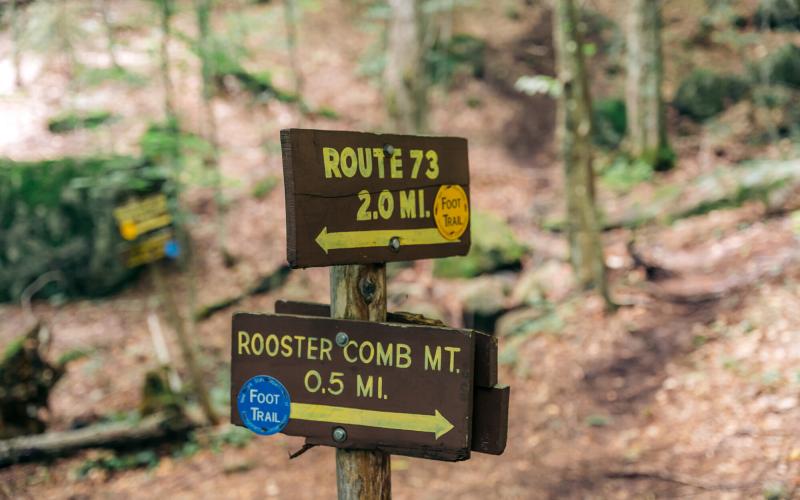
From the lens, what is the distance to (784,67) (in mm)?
12711

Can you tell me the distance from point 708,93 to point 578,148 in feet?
28.8

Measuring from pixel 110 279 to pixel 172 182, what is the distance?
4.10 metres

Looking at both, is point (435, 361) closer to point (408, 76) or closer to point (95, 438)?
point (95, 438)

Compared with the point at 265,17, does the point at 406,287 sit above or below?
below

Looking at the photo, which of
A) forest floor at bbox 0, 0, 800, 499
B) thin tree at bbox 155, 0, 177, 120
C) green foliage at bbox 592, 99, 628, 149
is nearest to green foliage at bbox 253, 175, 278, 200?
forest floor at bbox 0, 0, 800, 499

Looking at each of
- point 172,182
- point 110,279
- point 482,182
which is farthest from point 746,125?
point 110,279

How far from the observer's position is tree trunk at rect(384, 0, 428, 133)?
10.2 metres

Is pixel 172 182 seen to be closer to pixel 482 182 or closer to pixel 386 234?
pixel 386 234

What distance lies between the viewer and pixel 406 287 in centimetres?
937

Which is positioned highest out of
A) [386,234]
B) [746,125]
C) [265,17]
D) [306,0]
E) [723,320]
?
[306,0]

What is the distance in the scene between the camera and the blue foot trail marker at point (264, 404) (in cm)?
211

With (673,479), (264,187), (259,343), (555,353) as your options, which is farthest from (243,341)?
(264,187)

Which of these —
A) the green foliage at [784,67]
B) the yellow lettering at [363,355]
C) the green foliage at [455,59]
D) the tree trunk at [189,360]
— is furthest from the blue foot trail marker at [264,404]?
the green foliage at [455,59]

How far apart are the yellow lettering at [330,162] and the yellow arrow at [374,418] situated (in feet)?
2.60
